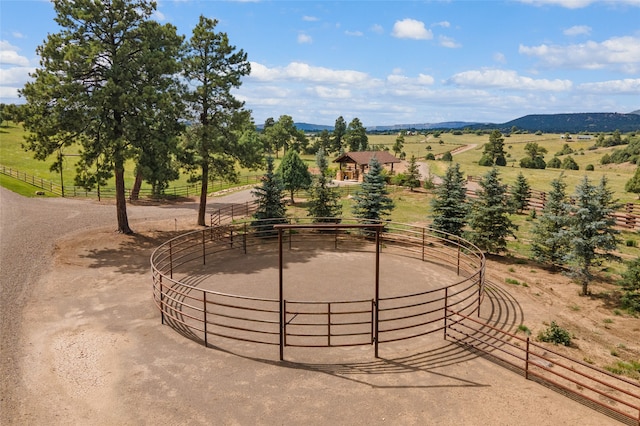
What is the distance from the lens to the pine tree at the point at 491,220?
23.0 m

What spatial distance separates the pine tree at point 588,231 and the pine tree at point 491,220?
15.0 feet

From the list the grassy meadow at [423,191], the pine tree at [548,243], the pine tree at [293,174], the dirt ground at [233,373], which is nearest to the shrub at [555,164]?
the grassy meadow at [423,191]

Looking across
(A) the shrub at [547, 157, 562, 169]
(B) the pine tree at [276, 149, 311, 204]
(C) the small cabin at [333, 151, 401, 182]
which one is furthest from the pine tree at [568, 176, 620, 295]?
(A) the shrub at [547, 157, 562, 169]

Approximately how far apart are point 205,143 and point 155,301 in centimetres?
1455

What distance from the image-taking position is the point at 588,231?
59.8 feet

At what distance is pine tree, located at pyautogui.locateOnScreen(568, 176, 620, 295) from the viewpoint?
1770 centimetres

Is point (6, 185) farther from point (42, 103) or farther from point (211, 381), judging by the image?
point (211, 381)

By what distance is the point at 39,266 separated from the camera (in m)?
19.3

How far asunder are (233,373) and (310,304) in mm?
4446

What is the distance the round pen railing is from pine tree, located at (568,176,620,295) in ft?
13.3

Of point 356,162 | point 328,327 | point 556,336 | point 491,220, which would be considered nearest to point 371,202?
point 491,220

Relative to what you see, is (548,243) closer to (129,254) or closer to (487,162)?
(129,254)

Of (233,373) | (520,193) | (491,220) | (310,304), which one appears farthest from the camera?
(520,193)

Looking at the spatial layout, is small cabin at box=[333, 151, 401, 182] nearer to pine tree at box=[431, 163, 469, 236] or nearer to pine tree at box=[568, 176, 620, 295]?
pine tree at box=[431, 163, 469, 236]
